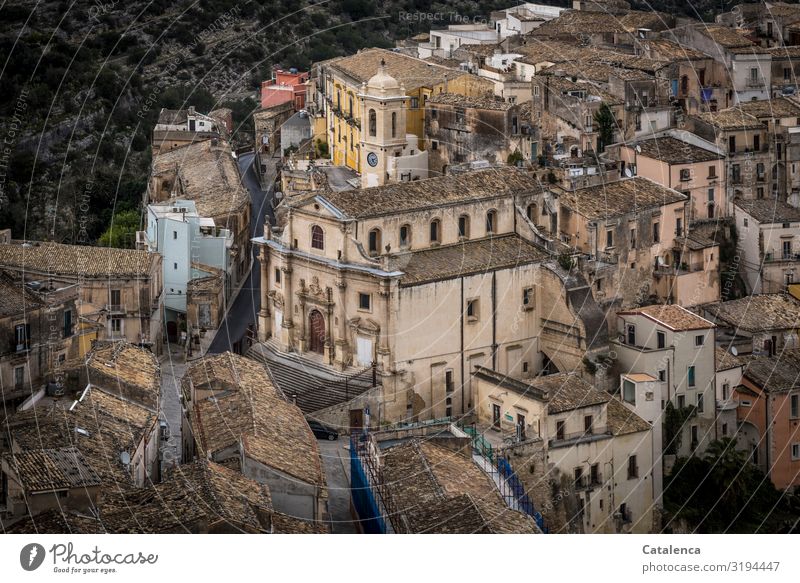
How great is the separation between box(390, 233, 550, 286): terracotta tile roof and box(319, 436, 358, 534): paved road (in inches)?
132

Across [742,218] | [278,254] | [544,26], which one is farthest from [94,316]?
[544,26]

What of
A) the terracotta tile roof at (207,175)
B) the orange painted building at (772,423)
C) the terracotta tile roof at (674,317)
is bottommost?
the orange painted building at (772,423)

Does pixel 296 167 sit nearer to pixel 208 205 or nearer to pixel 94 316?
pixel 208 205

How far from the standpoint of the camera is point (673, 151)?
45.7 metres

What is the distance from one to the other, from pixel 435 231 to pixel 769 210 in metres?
8.37

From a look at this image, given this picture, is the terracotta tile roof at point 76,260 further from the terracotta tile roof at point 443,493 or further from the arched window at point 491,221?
the terracotta tile roof at point 443,493

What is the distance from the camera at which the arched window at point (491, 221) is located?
4162 centimetres

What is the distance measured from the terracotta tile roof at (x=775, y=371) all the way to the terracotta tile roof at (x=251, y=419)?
8375mm

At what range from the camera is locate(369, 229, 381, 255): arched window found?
40.3 metres

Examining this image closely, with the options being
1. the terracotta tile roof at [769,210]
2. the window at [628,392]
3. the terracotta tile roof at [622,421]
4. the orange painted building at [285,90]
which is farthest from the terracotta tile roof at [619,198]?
the orange painted building at [285,90]

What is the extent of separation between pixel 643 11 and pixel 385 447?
78.2 feet

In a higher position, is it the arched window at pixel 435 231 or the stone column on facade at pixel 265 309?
the arched window at pixel 435 231

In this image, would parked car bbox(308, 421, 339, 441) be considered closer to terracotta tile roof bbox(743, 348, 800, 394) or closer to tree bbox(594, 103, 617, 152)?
terracotta tile roof bbox(743, 348, 800, 394)

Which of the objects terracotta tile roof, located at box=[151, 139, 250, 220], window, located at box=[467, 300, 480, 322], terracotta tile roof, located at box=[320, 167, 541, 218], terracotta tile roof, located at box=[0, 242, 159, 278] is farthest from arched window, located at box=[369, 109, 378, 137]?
window, located at box=[467, 300, 480, 322]
